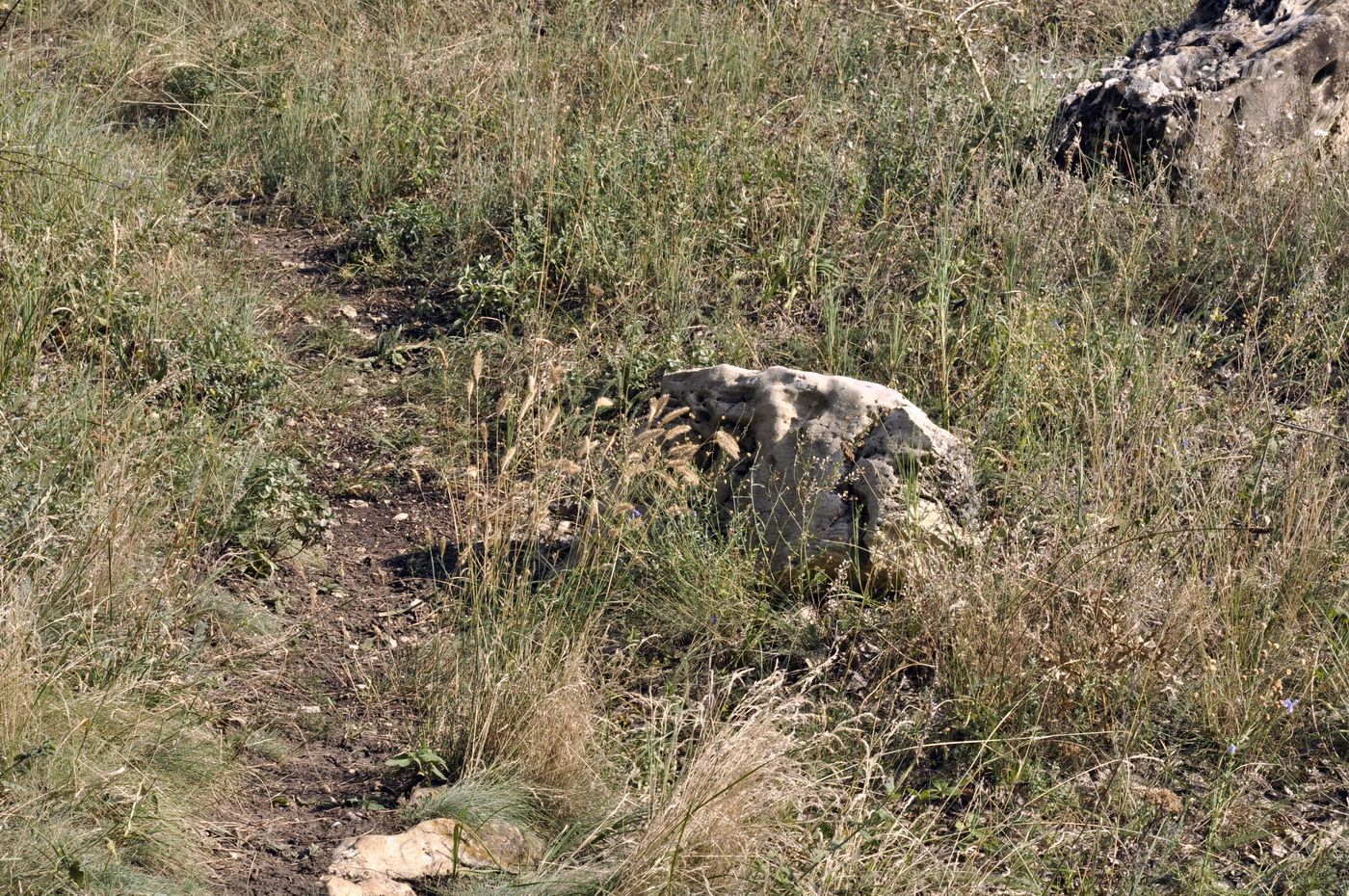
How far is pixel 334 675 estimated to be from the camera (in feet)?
12.3

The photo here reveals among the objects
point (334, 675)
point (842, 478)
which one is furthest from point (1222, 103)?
point (334, 675)

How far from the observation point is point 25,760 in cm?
281

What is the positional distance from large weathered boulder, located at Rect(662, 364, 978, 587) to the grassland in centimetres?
14

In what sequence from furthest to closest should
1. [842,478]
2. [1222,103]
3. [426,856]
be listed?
1. [1222,103]
2. [842,478]
3. [426,856]

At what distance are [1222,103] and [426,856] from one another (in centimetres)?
510

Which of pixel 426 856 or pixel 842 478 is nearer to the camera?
pixel 426 856

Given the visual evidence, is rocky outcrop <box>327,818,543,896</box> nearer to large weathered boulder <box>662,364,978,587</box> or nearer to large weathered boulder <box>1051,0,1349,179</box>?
large weathered boulder <box>662,364,978,587</box>

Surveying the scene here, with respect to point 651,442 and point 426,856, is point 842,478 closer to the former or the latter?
point 651,442

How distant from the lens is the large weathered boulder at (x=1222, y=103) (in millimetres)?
5883

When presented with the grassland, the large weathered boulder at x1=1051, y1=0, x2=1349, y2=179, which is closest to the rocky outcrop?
the grassland

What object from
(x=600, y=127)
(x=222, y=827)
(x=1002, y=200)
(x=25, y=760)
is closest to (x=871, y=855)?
(x=222, y=827)

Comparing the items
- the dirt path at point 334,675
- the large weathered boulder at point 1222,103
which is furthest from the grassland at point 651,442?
the large weathered boulder at point 1222,103

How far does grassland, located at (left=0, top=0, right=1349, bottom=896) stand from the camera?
121 inches

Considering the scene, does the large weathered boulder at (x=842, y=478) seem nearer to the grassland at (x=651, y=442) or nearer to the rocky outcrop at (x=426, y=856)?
the grassland at (x=651, y=442)
